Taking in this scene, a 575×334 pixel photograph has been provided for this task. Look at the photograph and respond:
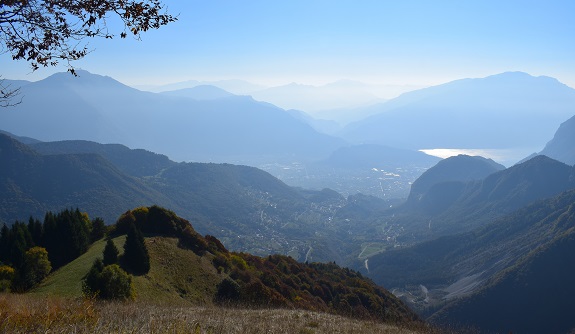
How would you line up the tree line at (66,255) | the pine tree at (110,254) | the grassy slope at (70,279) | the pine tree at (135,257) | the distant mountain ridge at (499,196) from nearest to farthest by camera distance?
the tree line at (66,255), the grassy slope at (70,279), the pine tree at (110,254), the pine tree at (135,257), the distant mountain ridge at (499,196)

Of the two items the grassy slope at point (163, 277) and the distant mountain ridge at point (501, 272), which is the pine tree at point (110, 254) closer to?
the grassy slope at point (163, 277)

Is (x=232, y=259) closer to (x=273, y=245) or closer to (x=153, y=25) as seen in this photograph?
(x=153, y=25)

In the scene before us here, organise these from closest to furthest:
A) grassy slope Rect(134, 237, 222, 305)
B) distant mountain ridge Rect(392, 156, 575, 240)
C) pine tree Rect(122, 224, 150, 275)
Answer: grassy slope Rect(134, 237, 222, 305) < pine tree Rect(122, 224, 150, 275) < distant mountain ridge Rect(392, 156, 575, 240)

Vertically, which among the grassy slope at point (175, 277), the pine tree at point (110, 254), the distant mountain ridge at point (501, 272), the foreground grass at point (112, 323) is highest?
the foreground grass at point (112, 323)

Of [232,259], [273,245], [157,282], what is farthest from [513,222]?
[157,282]

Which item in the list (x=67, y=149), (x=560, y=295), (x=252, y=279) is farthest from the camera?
(x=67, y=149)

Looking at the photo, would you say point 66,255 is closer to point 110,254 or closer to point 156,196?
point 110,254

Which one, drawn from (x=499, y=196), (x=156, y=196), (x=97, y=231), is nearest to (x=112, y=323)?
(x=97, y=231)

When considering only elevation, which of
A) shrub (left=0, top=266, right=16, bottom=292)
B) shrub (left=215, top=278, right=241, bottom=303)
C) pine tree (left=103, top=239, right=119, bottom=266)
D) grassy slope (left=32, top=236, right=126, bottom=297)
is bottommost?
shrub (left=215, top=278, right=241, bottom=303)

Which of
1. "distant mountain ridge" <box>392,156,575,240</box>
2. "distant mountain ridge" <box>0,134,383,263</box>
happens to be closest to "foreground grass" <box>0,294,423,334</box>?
"distant mountain ridge" <box>0,134,383,263</box>

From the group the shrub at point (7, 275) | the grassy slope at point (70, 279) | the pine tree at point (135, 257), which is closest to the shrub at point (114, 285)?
the grassy slope at point (70, 279)

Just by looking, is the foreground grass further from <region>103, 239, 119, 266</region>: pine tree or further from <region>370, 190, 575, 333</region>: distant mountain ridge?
<region>370, 190, 575, 333</region>: distant mountain ridge
